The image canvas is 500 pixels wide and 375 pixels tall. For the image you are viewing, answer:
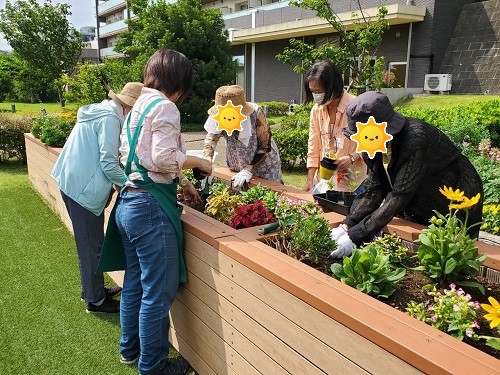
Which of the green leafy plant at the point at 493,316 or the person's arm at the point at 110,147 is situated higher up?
the person's arm at the point at 110,147

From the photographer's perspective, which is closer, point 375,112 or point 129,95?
point 375,112

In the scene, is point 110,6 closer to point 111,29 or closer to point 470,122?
point 111,29

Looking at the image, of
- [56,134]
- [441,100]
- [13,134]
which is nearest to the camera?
[56,134]

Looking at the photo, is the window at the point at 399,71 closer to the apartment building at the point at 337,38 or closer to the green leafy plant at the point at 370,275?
the apartment building at the point at 337,38

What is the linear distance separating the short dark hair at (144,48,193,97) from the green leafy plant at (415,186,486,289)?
1.32 meters

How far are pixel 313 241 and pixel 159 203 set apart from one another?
0.80 metres

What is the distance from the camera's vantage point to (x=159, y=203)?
2.26 meters

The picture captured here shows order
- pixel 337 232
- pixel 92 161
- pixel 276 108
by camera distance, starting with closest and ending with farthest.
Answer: pixel 337 232 → pixel 92 161 → pixel 276 108

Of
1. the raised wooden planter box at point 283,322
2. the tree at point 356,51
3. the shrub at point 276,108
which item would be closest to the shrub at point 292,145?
the tree at point 356,51

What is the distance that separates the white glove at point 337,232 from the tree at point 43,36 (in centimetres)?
2758

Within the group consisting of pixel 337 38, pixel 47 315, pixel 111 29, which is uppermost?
pixel 111 29

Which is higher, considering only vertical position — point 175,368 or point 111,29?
point 111,29

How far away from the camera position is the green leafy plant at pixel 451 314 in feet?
4.65

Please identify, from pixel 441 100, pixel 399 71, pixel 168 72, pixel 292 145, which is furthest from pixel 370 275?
pixel 399 71
